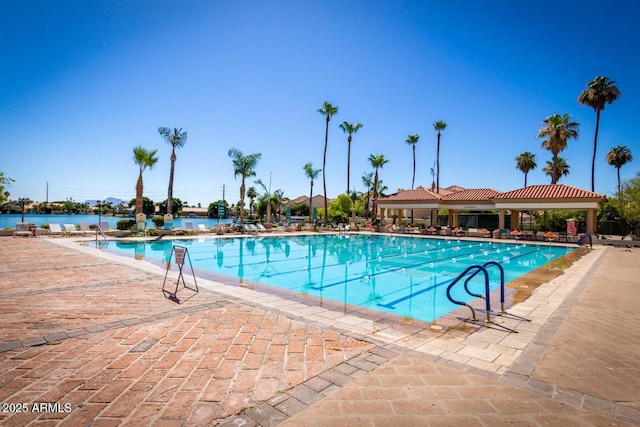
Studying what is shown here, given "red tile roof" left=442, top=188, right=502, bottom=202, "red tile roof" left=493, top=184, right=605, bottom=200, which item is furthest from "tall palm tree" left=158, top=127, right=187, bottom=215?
"red tile roof" left=493, top=184, right=605, bottom=200

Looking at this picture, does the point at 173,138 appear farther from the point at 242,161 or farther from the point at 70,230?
the point at 70,230

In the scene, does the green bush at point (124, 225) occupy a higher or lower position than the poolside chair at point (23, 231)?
higher

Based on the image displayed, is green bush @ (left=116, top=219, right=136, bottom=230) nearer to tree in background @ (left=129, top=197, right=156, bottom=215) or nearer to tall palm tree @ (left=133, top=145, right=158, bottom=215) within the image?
tall palm tree @ (left=133, top=145, right=158, bottom=215)

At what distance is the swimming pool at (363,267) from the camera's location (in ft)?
27.9

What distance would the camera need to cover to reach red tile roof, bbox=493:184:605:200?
23.4 meters

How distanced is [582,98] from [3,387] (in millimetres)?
41937

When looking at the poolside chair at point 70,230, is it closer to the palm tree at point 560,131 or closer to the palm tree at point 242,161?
the palm tree at point 242,161

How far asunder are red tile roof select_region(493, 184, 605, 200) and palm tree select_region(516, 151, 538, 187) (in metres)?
22.5

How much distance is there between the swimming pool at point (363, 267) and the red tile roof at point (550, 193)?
555cm

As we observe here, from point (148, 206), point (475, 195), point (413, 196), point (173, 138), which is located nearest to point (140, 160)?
point (173, 138)

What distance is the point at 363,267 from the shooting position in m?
13.2

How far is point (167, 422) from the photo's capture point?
8.01 ft

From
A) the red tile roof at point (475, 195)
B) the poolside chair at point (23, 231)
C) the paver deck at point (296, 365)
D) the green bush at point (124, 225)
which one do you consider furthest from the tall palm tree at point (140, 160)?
the red tile roof at point (475, 195)

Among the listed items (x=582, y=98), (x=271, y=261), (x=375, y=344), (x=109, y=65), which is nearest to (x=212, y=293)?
(x=375, y=344)
